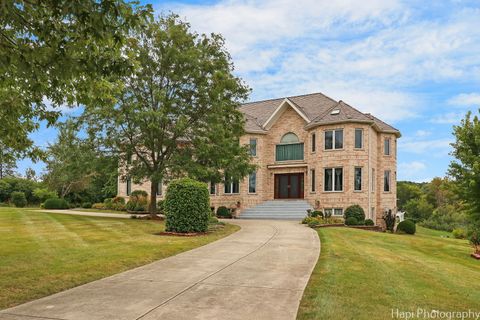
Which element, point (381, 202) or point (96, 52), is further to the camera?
point (381, 202)

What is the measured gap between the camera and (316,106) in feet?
117

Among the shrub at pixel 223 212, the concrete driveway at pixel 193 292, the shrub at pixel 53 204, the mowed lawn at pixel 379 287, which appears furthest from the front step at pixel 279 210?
the concrete driveway at pixel 193 292

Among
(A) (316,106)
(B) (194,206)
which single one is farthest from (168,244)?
(A) (316,106)

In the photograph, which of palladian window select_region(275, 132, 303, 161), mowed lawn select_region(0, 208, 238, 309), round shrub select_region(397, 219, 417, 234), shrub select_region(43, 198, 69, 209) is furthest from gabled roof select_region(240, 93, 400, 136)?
shrub select_region(43, 198, 69, 209)

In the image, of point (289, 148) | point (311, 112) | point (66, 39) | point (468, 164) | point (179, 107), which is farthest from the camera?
point (311, 112)

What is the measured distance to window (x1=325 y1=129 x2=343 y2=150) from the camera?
100 ft

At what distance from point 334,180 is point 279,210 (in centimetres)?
465

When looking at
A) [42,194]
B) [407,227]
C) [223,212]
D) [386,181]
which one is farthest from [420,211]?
[42,194]

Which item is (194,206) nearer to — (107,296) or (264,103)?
(107,296)

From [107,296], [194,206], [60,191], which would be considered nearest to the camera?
[107,296]

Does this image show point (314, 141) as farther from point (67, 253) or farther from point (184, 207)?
point (67, 253)

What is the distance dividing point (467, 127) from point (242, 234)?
10569 millimetres

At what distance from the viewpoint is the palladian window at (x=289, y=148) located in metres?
34.1

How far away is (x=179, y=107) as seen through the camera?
2483 centimetres
